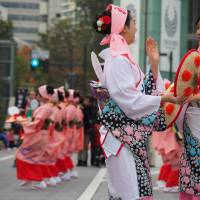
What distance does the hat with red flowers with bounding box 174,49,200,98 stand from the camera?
6.82m

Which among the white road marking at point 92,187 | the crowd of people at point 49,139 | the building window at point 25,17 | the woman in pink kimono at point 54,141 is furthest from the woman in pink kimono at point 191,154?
the building window at point 25,17

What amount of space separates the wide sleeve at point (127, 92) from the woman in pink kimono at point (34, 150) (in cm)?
798

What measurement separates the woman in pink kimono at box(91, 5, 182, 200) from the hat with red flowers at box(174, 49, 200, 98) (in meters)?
0.34

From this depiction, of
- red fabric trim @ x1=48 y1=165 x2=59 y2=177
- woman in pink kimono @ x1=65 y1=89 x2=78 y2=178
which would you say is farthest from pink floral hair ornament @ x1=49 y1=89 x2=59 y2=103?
woman in pink kimono @ x1=65 y1=89 x2=78 y2=178

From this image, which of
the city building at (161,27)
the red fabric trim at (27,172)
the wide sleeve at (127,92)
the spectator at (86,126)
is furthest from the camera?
the city building at (161,27)

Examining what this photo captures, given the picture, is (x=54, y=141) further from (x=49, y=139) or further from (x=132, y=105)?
(x=132, y=105)

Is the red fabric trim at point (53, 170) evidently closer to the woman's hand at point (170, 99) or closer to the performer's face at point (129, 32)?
the performer's face at point (129, 32)

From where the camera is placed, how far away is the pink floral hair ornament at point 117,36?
21.5 ft

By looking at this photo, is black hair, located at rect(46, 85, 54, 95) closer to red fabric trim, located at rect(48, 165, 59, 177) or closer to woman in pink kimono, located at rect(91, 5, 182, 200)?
red fabric trim, located at rect(48, 165, 59, 177)

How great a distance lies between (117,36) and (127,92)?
552 millimetres

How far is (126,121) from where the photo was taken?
6.44 metres

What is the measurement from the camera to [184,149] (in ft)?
23.6

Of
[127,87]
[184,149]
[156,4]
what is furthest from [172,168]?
[156,4]

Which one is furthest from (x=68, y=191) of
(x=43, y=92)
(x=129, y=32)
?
(x=129, y=32)
